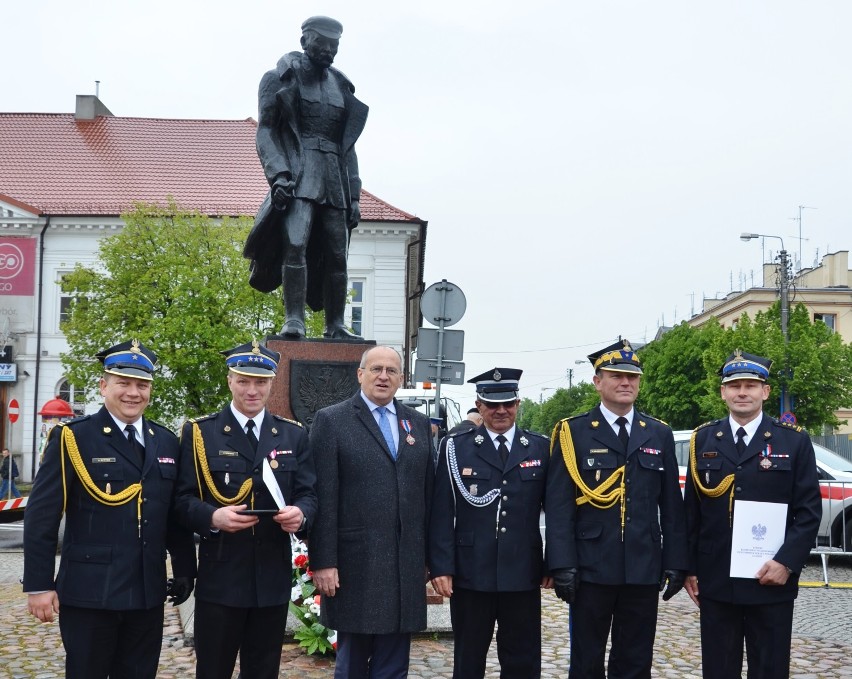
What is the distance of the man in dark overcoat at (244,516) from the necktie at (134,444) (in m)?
0.21

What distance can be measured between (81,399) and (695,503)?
27.2 m

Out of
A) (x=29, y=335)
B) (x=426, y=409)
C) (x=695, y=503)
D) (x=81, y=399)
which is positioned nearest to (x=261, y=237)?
(x=695, y=503)

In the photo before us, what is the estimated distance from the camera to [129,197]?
1452 inches

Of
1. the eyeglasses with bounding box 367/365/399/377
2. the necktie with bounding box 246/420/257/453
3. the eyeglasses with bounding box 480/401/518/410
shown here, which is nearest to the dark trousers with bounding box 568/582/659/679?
the eyeglasses with bounding box 480/401/518/410

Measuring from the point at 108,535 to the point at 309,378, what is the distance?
3.42 meters

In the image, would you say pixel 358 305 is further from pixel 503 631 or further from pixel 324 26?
pixel 503 631

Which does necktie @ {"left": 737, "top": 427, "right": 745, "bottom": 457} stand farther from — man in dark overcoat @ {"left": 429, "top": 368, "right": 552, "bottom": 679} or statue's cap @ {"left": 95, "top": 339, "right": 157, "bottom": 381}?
statue's cap @ {"left": 95, "top": 339, "right": 157, "bottom": 381}

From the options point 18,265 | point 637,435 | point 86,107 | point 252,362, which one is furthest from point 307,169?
point 86,107

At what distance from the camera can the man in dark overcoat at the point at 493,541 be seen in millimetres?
4812

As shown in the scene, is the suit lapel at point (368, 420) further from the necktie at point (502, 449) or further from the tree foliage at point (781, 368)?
the tree foliage at point (781, 368)

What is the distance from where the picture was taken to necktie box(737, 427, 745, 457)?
198 inches

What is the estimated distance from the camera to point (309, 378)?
766 centimetres

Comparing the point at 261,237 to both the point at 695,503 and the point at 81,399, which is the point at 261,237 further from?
the point at 81,399

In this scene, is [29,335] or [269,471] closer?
[269,471]
